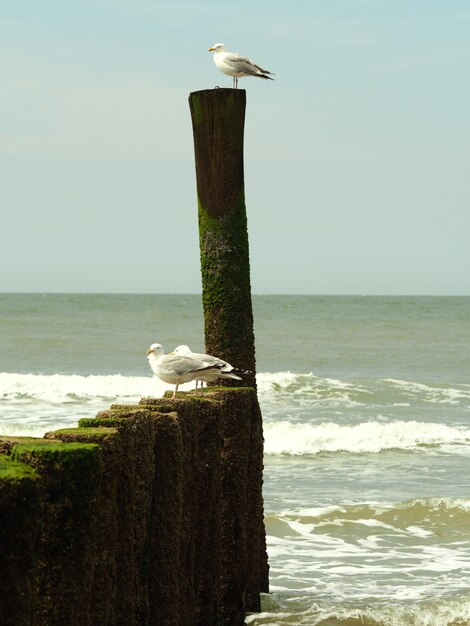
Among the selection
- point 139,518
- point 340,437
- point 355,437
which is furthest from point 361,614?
point 355,437

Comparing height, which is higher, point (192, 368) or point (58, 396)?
point (192, 368)

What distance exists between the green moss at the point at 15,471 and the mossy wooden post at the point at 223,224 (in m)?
4.18

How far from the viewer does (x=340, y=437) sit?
18656 millimetres

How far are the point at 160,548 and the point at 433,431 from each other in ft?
46.6

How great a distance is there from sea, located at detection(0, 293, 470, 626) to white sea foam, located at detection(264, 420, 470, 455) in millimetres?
37

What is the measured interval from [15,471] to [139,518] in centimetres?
182

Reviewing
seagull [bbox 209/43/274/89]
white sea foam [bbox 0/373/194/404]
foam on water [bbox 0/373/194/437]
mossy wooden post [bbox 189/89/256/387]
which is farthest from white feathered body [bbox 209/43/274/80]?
white sea foam [bbox 0/373/194/404]

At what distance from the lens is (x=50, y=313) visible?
55406 mm

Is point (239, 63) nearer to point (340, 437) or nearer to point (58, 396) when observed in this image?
point (340, 437)

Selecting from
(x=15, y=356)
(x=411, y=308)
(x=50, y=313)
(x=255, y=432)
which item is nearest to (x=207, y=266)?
(x=255, y=432)

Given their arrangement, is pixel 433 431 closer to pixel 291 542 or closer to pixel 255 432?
pixel 291 542

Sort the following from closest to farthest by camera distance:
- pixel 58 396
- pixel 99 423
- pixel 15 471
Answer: pixel 15 471
pixel 99 423
pixel 58 396

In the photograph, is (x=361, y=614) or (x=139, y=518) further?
(x=361, y=614)

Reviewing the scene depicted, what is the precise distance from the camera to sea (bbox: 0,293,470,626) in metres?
9.09
